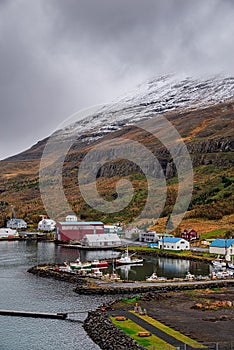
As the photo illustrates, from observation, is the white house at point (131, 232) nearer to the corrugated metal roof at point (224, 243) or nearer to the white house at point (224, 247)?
the white house at point (224, 247)

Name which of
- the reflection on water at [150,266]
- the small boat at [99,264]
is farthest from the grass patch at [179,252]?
the small boat at [99,264]

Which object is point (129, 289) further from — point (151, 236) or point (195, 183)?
point (195, 183)

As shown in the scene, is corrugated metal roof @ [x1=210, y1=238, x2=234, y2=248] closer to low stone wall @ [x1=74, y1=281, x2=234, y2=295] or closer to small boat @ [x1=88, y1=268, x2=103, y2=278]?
small boat @ [x1=88, y1=268, x2=103, y2=278]

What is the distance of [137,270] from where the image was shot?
184 feet

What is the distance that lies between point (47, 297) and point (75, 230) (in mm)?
53485

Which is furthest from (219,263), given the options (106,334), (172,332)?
(106,334)

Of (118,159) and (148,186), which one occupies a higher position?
(118,159)

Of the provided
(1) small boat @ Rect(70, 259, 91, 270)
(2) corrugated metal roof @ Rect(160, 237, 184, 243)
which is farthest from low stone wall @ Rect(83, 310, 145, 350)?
(2) corrugated metal roof @ Rect(160, 237, 184, 243)

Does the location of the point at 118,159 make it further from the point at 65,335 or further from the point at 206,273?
the point at 65,335

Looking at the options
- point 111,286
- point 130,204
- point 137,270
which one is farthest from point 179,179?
point 111,286

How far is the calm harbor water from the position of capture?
1124 inches

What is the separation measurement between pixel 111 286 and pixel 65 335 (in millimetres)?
14021

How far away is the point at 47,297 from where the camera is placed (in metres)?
40.1

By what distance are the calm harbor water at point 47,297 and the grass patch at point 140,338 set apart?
2198mm
